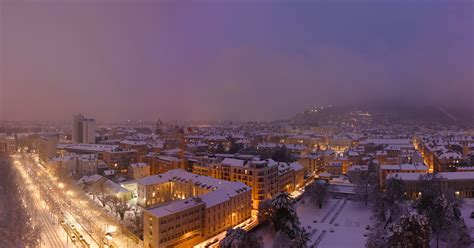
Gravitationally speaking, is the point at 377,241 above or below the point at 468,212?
above

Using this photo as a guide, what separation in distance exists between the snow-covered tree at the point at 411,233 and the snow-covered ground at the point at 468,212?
4.68 m

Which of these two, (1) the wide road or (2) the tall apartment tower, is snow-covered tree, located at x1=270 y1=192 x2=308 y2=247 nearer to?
(1) the wide road

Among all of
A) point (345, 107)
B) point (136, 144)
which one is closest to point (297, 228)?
point (136, 144)

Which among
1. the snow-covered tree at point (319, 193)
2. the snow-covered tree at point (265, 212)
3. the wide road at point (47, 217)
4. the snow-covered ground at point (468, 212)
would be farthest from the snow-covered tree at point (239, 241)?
the snow-covered ground at point (468, 212)

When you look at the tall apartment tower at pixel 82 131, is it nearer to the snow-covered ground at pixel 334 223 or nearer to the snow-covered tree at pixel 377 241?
the snow-covered ground at pixel 334 223

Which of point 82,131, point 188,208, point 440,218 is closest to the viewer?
point 440,218

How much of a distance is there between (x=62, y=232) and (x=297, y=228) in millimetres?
11463

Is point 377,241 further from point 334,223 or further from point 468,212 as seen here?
point 468,212

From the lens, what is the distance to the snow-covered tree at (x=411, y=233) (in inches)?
465

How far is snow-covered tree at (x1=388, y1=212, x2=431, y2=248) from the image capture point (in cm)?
1182

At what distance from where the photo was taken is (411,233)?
11820 millimetres

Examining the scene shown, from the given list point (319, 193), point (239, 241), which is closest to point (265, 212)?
point (319, 193)

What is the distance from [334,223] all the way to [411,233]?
21.1 feet

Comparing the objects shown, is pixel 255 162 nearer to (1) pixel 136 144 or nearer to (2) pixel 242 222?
(2) pixel 242 222
